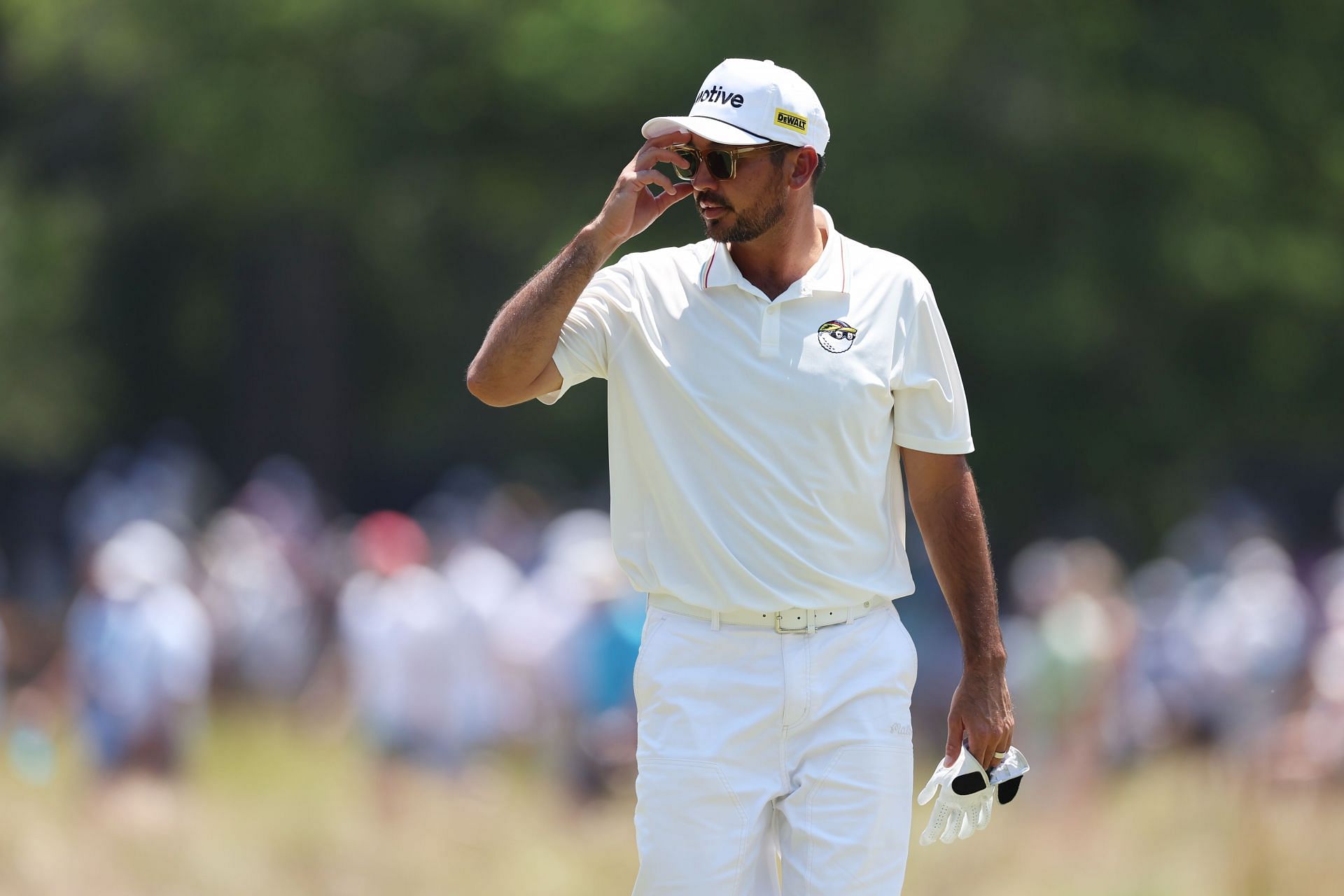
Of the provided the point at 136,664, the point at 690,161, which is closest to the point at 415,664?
the point at 136,664

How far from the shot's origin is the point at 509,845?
970cm

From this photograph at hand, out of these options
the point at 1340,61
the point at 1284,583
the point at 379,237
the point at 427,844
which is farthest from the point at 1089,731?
the point at 379,237

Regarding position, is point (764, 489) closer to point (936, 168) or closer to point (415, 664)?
point (415, 664)

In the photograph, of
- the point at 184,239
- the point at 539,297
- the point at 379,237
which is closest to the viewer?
the point at 539,297

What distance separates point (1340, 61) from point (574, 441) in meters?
11.6

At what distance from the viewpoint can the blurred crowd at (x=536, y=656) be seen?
37.0 feet

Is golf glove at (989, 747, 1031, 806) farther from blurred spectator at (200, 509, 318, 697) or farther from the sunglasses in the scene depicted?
blurred spectator at (200, 509, 318, 697)

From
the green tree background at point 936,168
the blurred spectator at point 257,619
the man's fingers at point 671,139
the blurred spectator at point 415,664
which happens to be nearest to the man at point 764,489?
the man's fingers at point 671,139

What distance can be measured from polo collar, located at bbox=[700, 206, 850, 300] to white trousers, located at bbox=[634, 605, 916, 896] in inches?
29.1

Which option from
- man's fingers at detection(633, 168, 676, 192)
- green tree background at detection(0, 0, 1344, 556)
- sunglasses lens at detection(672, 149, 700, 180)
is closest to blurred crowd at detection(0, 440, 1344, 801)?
green tree background at detection(0, 0, 1344, 556)

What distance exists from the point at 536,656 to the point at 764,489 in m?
9.54

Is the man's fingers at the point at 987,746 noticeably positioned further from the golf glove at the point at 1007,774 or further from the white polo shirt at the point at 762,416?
the white polo shirt at the point at 762,416

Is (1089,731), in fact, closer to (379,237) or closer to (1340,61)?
(1340,61)

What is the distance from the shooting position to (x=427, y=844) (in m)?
9.59
